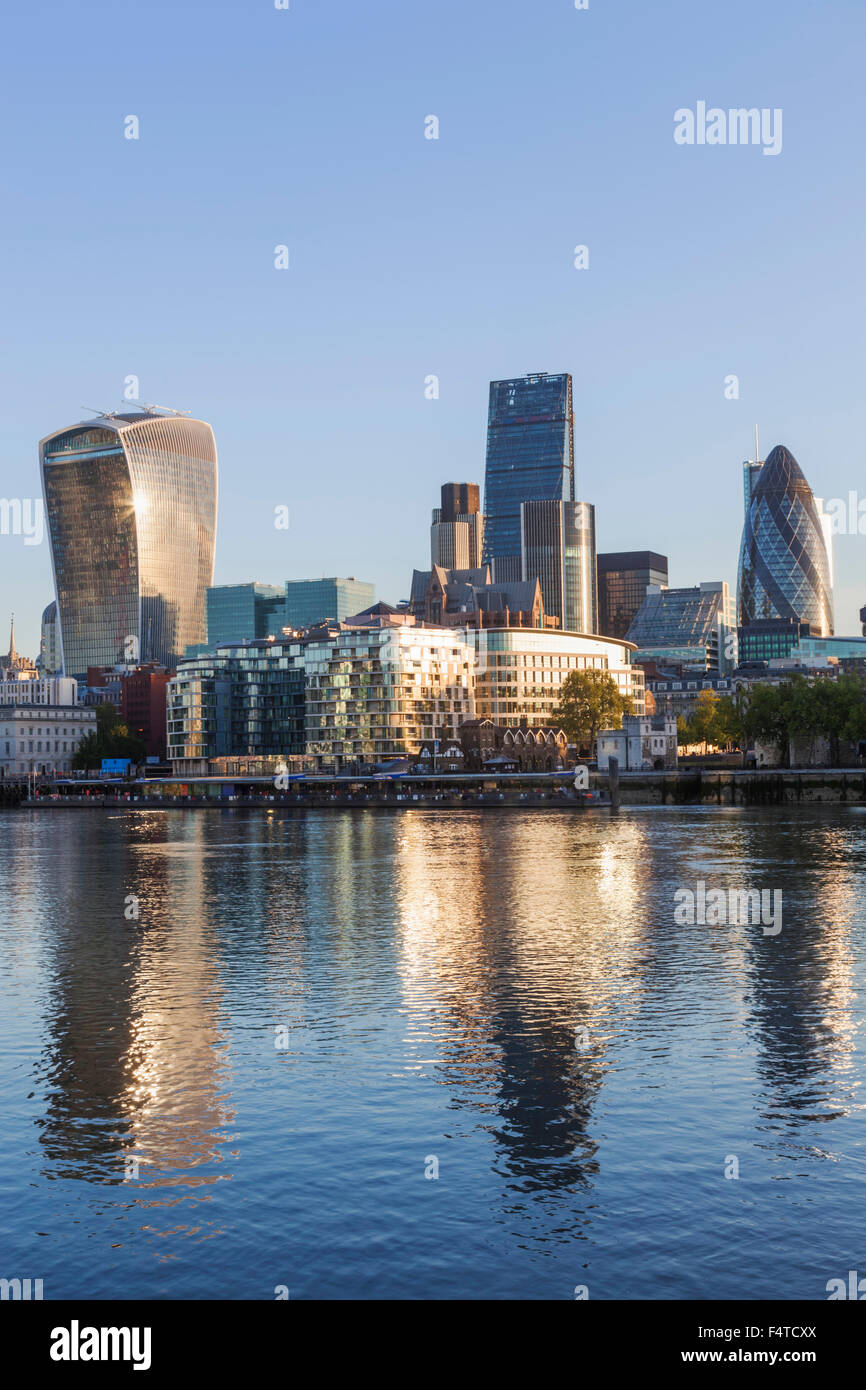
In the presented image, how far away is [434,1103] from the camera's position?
28.2 meters

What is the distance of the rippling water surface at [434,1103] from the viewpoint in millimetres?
20703

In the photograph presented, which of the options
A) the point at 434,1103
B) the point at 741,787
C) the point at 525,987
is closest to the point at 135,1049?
the point at 434,1103

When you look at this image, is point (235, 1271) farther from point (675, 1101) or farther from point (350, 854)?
point (350, 854)

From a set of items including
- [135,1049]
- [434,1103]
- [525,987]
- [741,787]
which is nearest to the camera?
[434,1103]

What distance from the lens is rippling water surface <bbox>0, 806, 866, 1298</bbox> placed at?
2070 cm

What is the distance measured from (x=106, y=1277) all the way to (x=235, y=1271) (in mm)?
1894

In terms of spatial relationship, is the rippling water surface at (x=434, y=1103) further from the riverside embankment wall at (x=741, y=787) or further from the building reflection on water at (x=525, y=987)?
the riverside embankment wall at (x=741, y=787)

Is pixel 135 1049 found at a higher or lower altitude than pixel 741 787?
higher

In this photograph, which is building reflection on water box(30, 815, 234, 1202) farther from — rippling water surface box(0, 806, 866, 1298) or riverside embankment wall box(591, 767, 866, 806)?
riverside embankment wall box(591, 767, 866, 806)

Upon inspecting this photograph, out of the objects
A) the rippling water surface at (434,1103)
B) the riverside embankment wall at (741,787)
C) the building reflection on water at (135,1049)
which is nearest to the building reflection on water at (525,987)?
the rippling water surface at (434,1103)

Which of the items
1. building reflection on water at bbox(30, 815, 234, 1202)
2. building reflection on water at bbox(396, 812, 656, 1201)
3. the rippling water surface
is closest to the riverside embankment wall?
building reflection on water at bbox(396, 812, 656, 1201)

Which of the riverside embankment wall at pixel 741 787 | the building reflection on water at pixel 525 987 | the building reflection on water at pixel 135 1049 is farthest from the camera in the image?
the riverside embankment wall at pixel 741 787

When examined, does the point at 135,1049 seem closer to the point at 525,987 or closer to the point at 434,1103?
the point at 434,1103

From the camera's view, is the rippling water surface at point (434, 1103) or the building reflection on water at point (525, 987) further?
the building reflection on water at point (525, 987)
